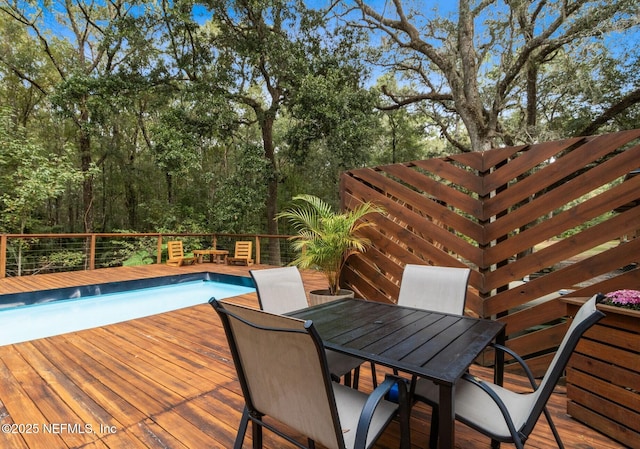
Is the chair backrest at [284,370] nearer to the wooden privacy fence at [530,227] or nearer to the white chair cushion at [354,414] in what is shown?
the white chair cushion at [354,414]

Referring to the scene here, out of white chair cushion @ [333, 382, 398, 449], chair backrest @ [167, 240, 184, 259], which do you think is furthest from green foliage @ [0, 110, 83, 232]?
white chair cushion @ [333, 382, 398, 449]

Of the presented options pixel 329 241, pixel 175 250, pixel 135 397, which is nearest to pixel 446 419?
pixel 135 397

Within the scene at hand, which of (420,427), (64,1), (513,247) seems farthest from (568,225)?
(64,1)

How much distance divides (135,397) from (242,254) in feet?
21.2

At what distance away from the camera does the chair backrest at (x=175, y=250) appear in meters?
8.53

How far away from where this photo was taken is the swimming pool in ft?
15.3

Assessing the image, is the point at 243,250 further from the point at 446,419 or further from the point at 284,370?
the point at 446,419

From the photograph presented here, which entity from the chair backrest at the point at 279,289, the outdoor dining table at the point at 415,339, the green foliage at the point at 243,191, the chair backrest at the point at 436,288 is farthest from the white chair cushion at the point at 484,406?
the green foliage at the point at 243,191

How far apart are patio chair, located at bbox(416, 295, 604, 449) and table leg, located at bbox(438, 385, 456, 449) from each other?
24cm

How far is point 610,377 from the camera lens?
1.80 m

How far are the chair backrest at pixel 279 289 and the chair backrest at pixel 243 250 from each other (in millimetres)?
6206

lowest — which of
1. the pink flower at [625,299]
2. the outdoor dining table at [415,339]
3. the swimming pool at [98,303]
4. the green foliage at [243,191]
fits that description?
the swimming pool at [98,303]

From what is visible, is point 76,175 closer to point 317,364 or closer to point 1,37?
point 1,37

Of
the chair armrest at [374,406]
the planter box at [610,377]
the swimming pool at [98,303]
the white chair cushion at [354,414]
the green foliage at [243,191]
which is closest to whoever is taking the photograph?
the chair armrest at [374,406]
